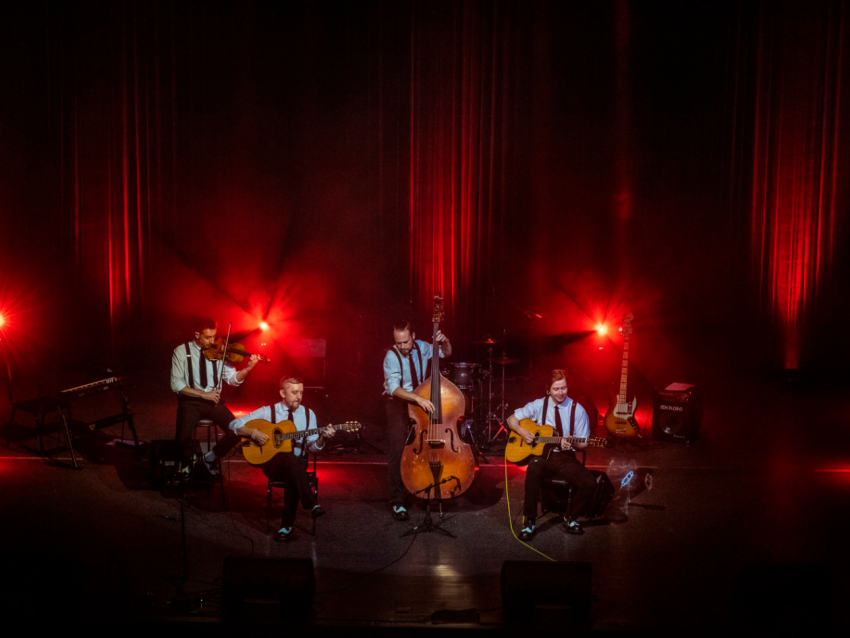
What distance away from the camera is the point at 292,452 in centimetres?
602

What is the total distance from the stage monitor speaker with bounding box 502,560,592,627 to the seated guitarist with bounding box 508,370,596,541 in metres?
1.33

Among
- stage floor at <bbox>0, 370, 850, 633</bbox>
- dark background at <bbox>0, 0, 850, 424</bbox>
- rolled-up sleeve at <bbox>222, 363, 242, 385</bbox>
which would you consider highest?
dark background at <bbox>0, 0, 850, 424</bbox>

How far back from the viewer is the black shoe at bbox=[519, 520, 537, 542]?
588 centimetres

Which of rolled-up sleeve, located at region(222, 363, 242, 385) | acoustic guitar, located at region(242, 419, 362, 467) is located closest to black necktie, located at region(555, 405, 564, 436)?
acoustic guitar, located at region(242, 419, 362, 467)

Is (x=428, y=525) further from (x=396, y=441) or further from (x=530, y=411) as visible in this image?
(x=530, y=411)

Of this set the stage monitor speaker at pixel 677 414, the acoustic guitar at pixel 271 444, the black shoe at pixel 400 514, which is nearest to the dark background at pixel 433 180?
the stage monitor speaker at pixel 677 414

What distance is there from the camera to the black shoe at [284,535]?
19.2 feet

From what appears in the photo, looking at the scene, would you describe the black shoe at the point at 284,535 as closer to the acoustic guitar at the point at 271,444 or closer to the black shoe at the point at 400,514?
the acoustic guitar at the point at 271,444

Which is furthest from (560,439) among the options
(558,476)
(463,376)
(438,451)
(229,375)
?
(229,375)

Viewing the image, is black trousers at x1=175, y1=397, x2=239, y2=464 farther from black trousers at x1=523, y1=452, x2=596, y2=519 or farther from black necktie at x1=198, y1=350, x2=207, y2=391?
black trousers at x1=523, y1=452, x2=596, y2=519

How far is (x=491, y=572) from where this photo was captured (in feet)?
17.5

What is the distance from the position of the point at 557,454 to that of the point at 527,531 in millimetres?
637

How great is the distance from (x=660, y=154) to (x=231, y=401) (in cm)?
762

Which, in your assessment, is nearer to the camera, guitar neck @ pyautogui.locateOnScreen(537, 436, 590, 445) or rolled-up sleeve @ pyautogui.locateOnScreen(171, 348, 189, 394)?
guitar neck @ pyautogui.locateOnScreen(537, 436, 590, 445)
